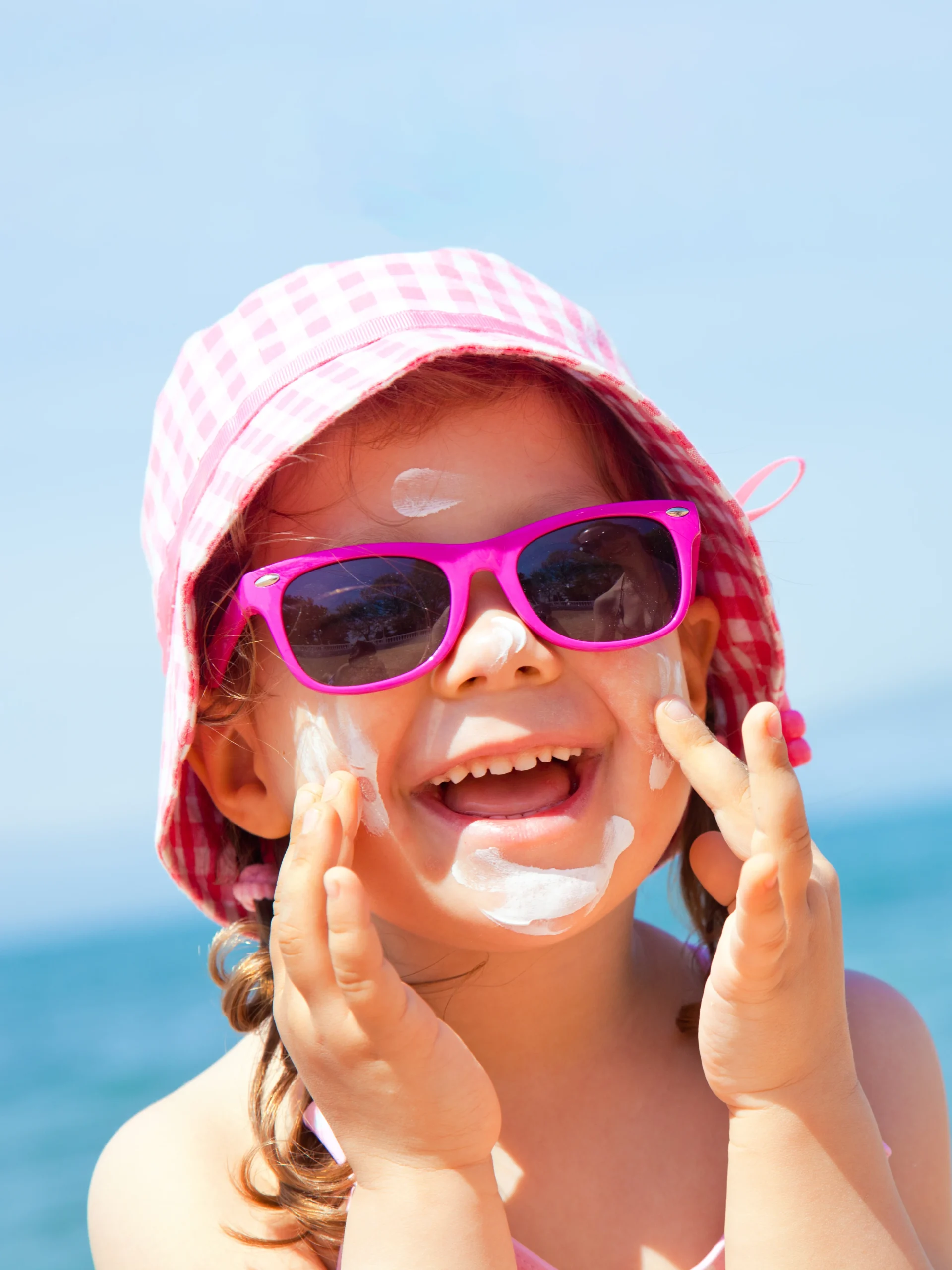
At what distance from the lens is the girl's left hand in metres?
1.68

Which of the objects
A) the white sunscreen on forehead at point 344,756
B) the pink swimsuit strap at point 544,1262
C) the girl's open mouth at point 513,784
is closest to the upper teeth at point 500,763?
the girl's open mouth at point 513,784

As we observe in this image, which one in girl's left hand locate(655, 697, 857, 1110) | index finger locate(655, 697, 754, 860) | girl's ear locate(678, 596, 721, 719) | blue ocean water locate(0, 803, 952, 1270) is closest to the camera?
girl's left hand locate(655, 697, 857, 1110)

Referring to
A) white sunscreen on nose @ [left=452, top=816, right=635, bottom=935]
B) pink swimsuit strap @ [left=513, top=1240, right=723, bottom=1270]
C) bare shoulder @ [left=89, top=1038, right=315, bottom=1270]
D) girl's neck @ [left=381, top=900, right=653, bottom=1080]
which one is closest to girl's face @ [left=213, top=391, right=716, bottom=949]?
white sunscreen on nose @ [left=452, top=816, right=635, bottom=935]

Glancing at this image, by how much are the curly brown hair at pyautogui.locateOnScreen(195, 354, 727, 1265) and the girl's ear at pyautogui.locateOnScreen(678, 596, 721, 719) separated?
25 centimetres

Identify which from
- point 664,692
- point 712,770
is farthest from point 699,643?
point 712,770

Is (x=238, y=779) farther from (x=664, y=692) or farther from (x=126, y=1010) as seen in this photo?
(x=126, y=1010)

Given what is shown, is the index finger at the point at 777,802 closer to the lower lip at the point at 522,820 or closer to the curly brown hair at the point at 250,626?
the lower lip at the point at 522,820

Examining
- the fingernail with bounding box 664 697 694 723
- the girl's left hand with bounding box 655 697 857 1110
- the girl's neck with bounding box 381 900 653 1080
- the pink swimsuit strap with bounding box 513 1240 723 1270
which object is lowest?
the pink swimsuit strap with bounding box 513 1240 723 1270

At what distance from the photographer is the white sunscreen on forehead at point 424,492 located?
6.57ft

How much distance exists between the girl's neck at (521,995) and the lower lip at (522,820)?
0.41 meters

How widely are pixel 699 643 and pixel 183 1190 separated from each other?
4.80 feet

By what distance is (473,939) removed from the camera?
2031 millimetres

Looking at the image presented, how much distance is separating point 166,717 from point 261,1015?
2.41ft

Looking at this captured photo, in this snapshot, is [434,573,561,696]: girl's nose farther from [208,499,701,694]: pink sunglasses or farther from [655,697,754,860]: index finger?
[655,697,754,860]: index finger
